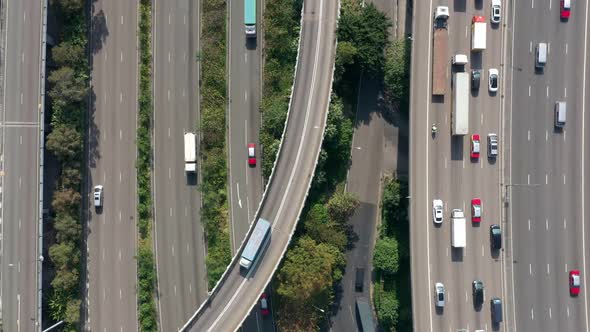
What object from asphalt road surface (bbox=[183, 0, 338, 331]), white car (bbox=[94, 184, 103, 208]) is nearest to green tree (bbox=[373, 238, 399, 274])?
asphalt road surface (bbox=[183, 0, 338, 331])

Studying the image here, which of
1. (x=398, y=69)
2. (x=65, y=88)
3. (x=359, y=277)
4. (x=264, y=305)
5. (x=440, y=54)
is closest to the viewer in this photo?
(x=440, y=54)

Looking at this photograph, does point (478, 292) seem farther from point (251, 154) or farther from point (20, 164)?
point (20, 164)

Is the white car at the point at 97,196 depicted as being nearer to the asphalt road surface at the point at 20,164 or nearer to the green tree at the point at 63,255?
the green tree at the point at 63,255

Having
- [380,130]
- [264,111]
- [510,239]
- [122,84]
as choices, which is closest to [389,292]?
[510,239]

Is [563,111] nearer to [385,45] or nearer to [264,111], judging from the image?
[385,45]

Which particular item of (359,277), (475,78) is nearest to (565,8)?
(475,78)
